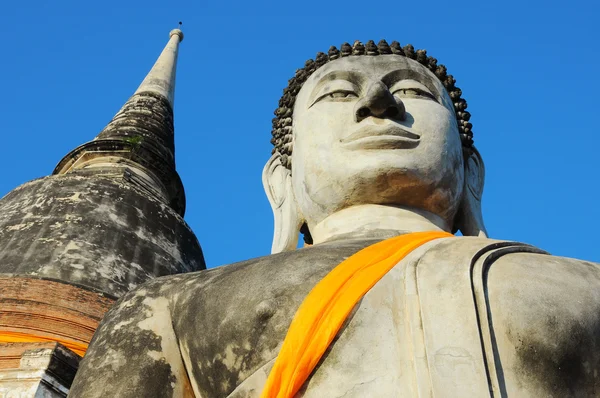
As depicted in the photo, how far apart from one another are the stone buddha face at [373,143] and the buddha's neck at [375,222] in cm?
4

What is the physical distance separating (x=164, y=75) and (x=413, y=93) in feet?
39.5

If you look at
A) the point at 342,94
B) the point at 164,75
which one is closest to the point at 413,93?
the point at 342,94

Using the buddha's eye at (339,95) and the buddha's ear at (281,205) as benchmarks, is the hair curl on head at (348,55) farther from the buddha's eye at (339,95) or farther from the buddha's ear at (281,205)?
the buddha's eye at (339,95)

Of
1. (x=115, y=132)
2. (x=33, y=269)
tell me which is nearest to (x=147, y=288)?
(x=33, y=269)

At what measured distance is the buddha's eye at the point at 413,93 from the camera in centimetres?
553

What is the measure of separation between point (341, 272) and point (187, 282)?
755mm

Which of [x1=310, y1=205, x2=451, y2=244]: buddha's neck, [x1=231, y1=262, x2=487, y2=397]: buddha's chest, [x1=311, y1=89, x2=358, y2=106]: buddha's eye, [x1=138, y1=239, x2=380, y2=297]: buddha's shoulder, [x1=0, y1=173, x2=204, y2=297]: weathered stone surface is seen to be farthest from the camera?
[x1=0, y1=173, x2=204, y2=297]: weathered stone surface

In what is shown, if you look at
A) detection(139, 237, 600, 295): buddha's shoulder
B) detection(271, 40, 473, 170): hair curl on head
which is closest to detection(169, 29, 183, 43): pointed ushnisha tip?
detection(271, 40, 473, 170): hair curl on head

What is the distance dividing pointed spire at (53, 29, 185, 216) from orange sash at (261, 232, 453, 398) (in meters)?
7.84

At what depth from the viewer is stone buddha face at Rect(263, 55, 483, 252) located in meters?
5.09

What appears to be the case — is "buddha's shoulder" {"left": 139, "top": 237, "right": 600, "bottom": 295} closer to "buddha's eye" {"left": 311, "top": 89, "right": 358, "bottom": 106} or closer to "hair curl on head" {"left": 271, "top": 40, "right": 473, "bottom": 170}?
"buddha's eye" {"left": 311, "top": 89, "right": 358, "bottom": 106}

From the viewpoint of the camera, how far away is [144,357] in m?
4.19

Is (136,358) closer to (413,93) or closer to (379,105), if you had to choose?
(379,105)

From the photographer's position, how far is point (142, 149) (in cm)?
1309
